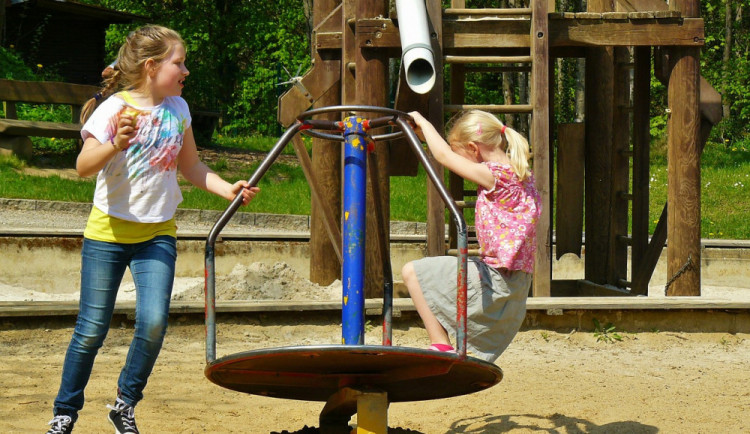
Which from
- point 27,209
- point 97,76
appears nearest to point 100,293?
point 27,209

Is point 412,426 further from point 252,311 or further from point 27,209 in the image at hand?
point 27,209

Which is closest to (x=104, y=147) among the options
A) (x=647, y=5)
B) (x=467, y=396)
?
(x=467, y=396)

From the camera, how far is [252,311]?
6211mm

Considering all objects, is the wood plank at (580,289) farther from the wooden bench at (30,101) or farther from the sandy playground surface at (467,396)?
Result: the wooden bench at (30,101)

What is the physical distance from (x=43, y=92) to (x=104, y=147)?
12.8 m

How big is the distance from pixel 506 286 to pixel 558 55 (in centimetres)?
535

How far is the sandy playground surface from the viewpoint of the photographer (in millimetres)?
4547

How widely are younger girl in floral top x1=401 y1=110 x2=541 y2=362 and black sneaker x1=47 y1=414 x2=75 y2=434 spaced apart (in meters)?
1.25

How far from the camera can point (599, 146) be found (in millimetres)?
8383

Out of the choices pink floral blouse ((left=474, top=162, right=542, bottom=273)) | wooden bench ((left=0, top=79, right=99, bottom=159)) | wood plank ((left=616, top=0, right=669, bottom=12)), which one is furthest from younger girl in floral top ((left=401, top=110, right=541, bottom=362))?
wooden bench ((left=0, top=79, right=99, bottom=159))

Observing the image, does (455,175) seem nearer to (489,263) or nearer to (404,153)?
(404,153)

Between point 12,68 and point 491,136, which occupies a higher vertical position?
point 12,68

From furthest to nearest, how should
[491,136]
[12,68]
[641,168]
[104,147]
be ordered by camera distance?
1. [12,68]
2. [641,168]
3. [491,136]
4. [104,147]

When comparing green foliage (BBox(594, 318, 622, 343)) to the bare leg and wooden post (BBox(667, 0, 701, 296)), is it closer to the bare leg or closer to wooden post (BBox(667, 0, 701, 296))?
wooden post (BBox(667, 0, 701, 296))
